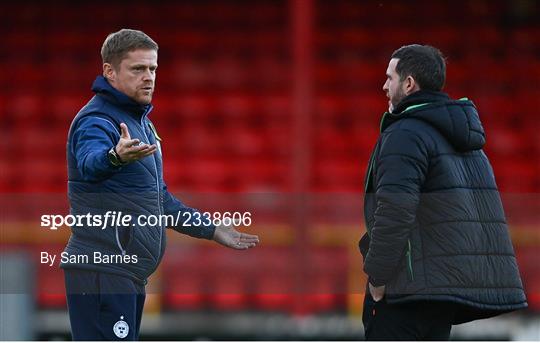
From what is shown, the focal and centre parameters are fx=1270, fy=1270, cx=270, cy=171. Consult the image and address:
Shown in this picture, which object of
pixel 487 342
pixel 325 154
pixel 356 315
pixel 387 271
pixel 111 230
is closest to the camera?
pixel 387 271

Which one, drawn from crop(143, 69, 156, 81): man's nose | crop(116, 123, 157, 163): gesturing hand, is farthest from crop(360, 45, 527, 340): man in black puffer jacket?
crop(143, 69, 156, 81): man's nose

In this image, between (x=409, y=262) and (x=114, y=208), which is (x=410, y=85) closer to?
(x=409, y=262)

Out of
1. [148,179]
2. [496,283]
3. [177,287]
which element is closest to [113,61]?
[148,179]

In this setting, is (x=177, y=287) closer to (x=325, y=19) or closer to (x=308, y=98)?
(x=308, y=98)

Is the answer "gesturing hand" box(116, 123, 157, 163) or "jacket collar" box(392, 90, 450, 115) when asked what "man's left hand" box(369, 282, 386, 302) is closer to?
"jacket collar" box(392, 90, 450, 115)

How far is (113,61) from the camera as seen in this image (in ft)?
10.5

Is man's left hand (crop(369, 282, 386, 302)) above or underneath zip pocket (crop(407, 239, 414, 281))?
underneath

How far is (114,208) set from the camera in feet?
10.2

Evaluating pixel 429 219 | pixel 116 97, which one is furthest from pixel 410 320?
pixel 116 97

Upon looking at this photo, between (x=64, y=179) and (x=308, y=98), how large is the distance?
1371 mm

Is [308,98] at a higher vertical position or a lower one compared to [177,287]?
higher

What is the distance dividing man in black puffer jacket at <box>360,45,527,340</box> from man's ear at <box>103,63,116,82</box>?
70cm

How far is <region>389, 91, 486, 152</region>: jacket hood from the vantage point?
114 inches

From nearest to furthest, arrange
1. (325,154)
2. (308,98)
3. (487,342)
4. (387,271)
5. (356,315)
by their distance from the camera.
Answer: (387,271) < (487,342) < (356,315) < (308,98) < (325,154)
